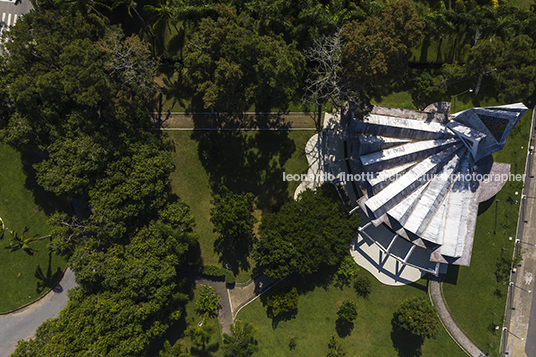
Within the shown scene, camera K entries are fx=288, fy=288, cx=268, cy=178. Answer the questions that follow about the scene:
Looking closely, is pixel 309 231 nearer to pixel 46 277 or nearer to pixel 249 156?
pixel 249 156

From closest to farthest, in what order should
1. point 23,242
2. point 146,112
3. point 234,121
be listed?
1. point 23,242
2. point 146,112
3. point 234,121

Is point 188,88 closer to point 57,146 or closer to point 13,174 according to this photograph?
point 57,146

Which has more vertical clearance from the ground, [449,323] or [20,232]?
[20,232]

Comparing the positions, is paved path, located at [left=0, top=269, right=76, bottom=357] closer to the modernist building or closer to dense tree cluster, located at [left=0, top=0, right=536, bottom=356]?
dense tree cluster, located at [left=0, top=0, right=536, bottom=356]

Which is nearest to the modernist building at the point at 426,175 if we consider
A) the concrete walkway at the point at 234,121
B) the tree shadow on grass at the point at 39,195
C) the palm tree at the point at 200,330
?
the concrete walkway at the point at 234,121

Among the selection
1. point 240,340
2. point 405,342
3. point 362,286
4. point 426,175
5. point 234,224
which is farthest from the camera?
point 405,342

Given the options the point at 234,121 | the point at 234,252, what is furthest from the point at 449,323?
the point at 234,121

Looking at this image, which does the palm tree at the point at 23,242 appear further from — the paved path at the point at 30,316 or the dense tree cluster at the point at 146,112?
the paved path at the point at 30,316
